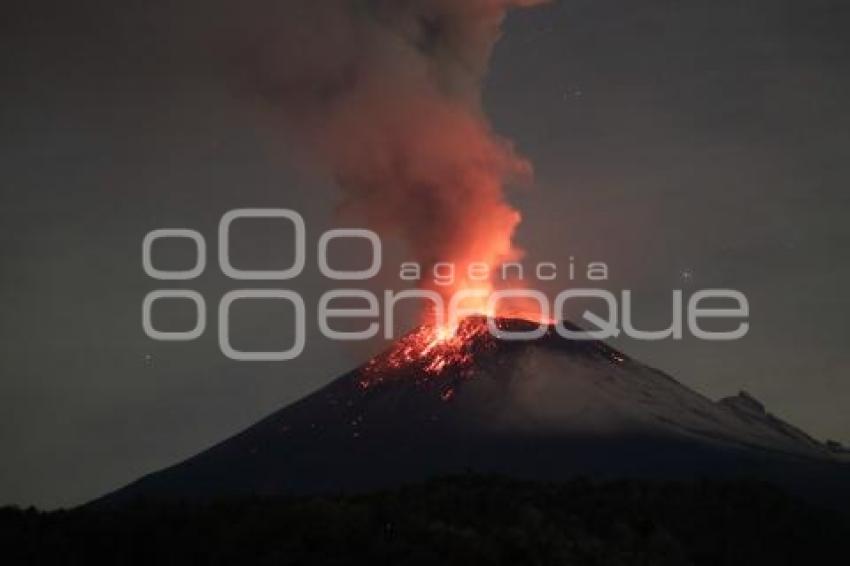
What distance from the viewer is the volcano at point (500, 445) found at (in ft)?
549

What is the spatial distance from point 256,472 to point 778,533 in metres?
74.0

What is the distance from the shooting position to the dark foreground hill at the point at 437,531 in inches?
3425

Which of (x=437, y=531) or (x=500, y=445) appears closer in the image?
(x=437, y=531)

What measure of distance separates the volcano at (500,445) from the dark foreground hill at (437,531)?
97.9 ft

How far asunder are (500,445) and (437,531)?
8291 centimetres

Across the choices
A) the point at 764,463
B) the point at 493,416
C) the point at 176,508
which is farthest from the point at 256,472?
the point at 176,508

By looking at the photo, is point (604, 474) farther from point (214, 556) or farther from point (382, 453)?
point (214, 556)

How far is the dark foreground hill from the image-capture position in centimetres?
8700

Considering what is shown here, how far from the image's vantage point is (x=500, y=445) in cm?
17562

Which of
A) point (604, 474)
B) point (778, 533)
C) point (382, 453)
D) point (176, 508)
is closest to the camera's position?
point (176, 508)

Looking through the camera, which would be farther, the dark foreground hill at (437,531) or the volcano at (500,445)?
the volcano at (500,445)

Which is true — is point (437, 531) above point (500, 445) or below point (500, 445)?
below

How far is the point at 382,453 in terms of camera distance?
175375 mm

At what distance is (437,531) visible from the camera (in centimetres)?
9312
